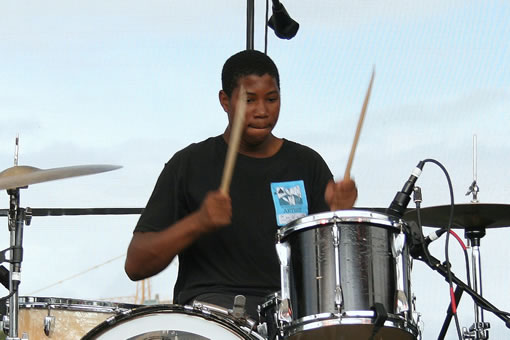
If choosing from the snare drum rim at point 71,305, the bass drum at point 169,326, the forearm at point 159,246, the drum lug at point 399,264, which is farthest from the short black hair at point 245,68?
the bass drum at point 169,326

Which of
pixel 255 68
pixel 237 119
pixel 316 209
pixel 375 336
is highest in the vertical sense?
pixel 255 68

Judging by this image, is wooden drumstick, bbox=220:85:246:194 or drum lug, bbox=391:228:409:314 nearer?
drum lug, bbox=391:228:409:314

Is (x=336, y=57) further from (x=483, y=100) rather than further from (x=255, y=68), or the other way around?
(x=255, y=68)

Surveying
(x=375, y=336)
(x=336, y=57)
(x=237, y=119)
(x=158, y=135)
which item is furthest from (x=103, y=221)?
(x=375, y=336)

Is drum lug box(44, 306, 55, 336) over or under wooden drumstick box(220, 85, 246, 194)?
under

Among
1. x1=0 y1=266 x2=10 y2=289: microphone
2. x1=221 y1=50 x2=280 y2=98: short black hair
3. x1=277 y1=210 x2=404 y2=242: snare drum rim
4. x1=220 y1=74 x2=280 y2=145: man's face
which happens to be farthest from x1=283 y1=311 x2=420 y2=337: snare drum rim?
x1=0 y1=266 x2=10 y2=289: microphone

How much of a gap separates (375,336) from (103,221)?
6.68 ft

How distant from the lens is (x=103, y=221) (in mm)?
4363

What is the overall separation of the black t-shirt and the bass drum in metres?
0.43

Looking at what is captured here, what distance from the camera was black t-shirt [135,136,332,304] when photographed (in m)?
2.96

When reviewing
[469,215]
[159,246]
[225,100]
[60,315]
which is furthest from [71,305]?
[469,215]

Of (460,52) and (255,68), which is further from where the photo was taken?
(460,52)

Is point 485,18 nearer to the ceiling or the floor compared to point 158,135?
nearer to the ceiling

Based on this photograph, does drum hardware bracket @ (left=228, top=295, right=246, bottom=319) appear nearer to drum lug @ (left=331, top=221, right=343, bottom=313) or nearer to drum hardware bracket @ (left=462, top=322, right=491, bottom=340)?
drum lug @ (left=331, top=221, right=343, bottom=313)
